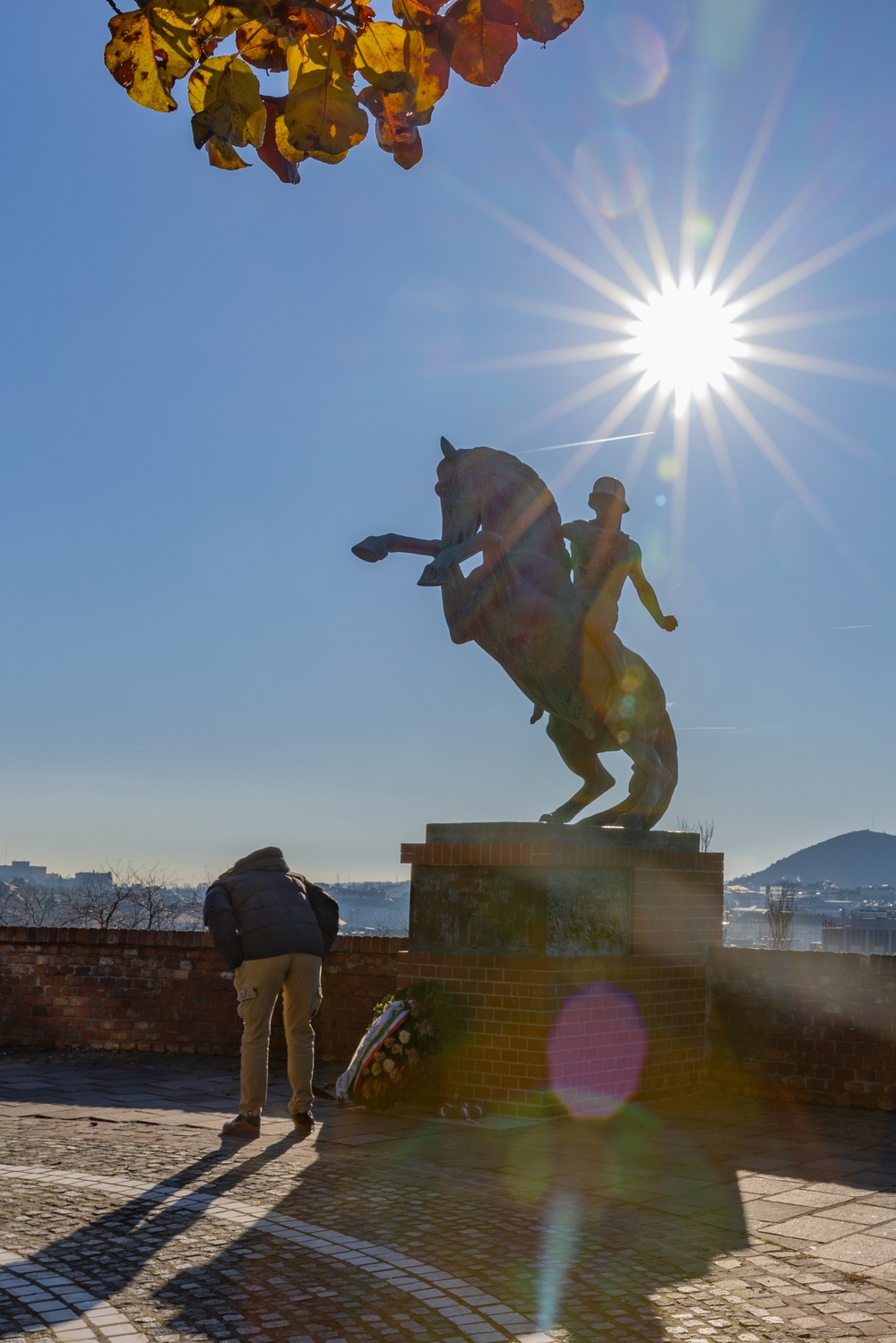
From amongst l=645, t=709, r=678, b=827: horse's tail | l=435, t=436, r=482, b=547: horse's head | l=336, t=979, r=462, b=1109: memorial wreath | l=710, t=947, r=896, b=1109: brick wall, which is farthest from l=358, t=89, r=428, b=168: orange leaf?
l=710, t=947, r=896, b=1109: brick wall

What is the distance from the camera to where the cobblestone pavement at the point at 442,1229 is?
12.2 feet

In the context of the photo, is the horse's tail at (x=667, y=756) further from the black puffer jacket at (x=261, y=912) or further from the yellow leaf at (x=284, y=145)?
the yellow leaf at (x=284, y=145)

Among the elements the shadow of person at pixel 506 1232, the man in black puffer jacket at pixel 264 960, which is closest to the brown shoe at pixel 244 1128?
the man in black puffer jacket at pixel 264 960

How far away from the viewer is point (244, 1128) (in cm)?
657

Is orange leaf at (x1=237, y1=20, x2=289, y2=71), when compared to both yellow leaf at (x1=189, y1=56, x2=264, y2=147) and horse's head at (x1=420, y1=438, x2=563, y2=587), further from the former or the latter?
horse's head at (x1=420, y1=438, x2=563, y2=587)

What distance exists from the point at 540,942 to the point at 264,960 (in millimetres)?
1751

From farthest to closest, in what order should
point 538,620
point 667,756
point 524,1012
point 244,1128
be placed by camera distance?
point 667,756 < point 538,620 < point 524,1012 < point 244,1128

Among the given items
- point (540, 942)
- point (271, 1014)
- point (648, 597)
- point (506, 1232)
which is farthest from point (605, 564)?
point (506, 1232)

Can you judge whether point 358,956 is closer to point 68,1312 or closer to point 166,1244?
point 166,1244

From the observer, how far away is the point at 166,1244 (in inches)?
173

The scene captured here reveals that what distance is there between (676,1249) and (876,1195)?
1.50 meters

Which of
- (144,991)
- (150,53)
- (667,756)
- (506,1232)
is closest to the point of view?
(150,53)

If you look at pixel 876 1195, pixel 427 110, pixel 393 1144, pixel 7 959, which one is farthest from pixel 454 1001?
pixel 427 110

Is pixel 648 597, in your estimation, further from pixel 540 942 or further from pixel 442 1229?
pixel 442 1229
